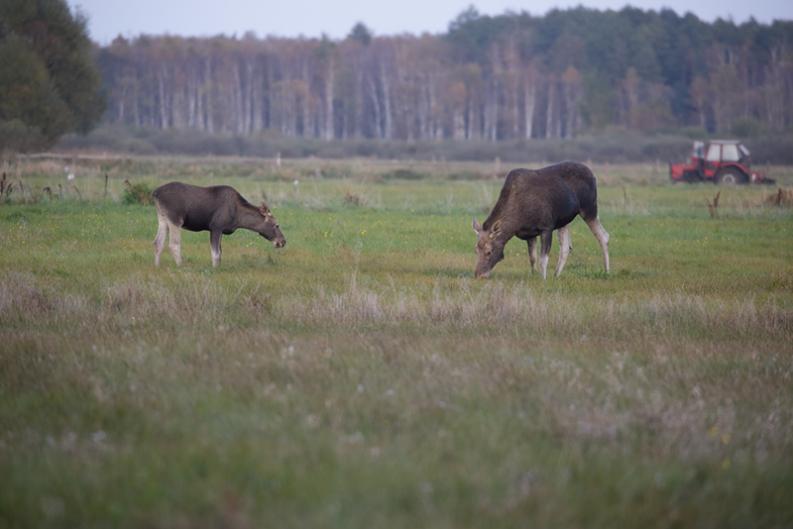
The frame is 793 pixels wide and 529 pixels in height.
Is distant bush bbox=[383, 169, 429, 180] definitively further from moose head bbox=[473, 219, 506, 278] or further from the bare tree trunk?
the bare tree trunk

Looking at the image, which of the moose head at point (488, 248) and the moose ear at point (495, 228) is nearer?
the moose head at point (488, 248)

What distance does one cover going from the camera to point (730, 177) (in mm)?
51781

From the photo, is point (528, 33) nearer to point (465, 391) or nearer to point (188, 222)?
point (188, 222)

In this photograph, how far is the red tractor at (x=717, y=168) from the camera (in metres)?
51.8

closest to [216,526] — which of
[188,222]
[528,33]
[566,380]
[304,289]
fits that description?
[566,380]

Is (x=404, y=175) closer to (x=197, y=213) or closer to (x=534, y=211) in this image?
(x=197, y=213)

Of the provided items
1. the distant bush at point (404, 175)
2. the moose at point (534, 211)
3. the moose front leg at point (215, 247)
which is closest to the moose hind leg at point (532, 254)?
the moose at point (534, 211)

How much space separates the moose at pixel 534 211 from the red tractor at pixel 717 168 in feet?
114

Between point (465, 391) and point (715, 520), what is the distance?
2813 mm

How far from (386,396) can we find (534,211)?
981cm

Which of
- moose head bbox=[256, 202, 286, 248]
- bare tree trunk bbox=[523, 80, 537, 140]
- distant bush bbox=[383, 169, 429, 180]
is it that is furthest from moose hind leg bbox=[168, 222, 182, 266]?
bare tree trunk bbox=[523, 80, 537, 140]

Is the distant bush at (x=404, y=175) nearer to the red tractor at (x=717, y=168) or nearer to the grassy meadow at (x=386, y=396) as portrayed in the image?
the red tractor at (x=717, y=168)

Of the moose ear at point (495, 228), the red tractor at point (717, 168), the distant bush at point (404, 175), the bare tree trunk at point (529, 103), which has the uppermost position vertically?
the bare tree trunk at point (529, 103)

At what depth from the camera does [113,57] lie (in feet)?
343
